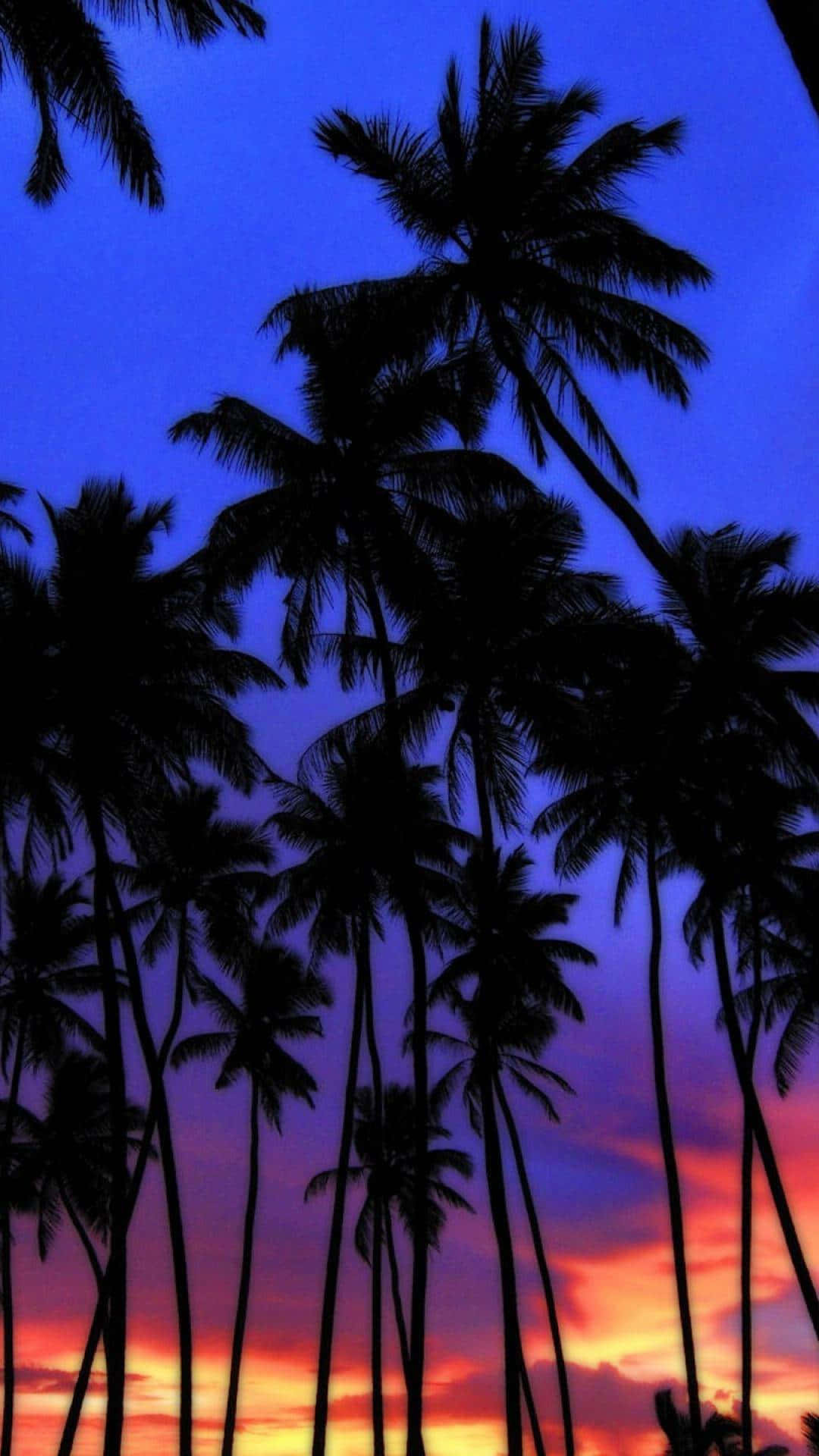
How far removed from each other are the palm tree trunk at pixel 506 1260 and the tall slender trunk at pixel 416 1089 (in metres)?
1.17

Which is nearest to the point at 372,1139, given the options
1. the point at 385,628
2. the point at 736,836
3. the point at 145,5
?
the point at 736,836

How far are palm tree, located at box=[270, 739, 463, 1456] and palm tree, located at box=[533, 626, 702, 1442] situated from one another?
349cm

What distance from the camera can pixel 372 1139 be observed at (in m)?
44.9

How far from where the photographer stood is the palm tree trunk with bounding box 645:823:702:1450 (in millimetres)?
26719

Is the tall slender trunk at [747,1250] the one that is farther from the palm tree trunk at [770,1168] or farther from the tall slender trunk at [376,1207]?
the tall slender trunk at [376,1207]

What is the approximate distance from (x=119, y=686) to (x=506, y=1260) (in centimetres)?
1226

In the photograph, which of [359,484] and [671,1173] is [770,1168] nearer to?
[671,1173]

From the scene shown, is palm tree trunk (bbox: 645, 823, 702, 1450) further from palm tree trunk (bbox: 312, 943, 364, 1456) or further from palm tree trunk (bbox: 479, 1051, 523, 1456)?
palm tree trunk (bbox: 312, 943, 364, 1456)

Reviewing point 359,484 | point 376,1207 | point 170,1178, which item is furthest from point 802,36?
point 376,1207

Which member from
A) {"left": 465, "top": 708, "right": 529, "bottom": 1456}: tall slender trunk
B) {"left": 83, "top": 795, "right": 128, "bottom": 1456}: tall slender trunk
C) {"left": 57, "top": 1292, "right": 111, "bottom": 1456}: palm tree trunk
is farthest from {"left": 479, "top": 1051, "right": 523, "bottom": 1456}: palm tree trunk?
{"left": 57, "top": 1292, "right": 111, "bottom": 1456}: palm tree trunk

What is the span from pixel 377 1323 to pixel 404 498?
2373 centimetres

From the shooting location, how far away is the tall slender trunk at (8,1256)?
3681cm

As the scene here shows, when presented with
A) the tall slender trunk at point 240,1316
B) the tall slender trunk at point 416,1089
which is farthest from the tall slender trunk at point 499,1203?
the tall slender trunk at point 240,1316

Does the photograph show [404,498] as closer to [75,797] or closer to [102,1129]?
[75,797]
